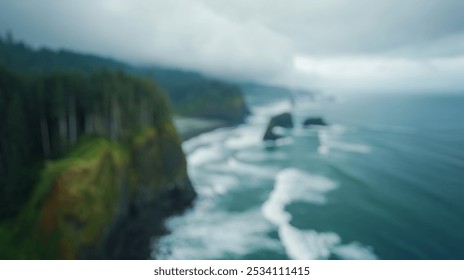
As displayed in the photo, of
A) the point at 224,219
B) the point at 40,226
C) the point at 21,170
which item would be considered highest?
the point at 21,170

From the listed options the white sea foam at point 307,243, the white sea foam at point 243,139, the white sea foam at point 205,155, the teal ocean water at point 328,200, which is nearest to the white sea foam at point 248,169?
the teal ocean water at point 328,200

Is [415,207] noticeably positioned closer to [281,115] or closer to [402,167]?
[402,167]

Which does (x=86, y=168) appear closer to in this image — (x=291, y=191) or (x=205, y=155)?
(x=291, y=191)

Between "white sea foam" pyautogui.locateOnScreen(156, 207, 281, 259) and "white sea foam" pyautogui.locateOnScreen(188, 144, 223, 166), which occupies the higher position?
"white sea foam" pyautogui.locateOnScreen(156, 207, 281, 259)

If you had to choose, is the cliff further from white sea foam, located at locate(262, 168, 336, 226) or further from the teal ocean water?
white sea foam, located at locate(262, 168, 336, 226)

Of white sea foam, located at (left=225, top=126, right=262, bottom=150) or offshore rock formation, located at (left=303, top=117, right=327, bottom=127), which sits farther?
offshore rock formation, located at (left=303, top=117, right=327, bottom=127)

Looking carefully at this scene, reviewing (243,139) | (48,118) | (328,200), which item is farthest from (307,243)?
(243,139)

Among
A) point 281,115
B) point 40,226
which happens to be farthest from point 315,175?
point 281,115

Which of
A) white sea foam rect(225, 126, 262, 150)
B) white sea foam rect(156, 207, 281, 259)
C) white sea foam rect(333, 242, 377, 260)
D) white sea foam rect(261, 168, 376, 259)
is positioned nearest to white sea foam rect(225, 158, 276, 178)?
white sea foam rect(261, 168, 376, 259)
